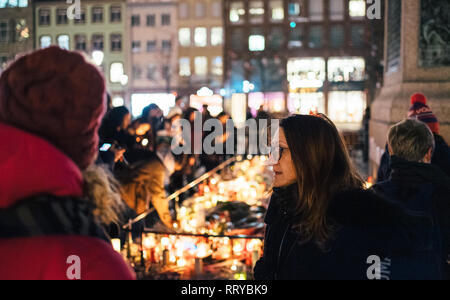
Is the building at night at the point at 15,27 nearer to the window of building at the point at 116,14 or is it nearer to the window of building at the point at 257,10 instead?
the window of building at the point at 116,14

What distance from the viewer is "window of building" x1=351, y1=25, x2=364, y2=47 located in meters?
53.2

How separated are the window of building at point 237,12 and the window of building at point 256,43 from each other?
220cm

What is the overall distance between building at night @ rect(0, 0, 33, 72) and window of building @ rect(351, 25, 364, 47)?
32.7m

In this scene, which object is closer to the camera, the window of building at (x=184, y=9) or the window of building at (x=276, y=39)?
the window of building at (x=276, y=39)

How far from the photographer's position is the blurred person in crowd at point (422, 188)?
9.48 ft

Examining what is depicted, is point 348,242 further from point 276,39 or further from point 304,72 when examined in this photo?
point 276,39

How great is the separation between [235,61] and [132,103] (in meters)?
12.7

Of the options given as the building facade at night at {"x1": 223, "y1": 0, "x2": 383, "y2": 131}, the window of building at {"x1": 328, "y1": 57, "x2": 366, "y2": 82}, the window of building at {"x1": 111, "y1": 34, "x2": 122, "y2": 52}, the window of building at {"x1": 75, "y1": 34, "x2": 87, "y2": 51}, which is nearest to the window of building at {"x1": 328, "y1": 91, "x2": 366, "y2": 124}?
the building facade at night at {"x1": 223, "y1": 0, "x2": 383, "y2": 131}

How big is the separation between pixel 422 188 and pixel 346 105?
49.9 meters

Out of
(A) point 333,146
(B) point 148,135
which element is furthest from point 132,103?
(A) point 333,146

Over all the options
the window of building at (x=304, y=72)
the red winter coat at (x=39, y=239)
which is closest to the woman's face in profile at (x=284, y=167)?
the red winter coat at (x=39, y=239)

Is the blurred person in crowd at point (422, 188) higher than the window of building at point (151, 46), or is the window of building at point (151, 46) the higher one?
the window of building at point (151, 46)

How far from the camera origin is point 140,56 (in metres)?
60.9

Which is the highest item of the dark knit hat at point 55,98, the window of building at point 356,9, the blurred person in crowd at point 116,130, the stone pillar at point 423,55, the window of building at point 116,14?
the window of building at point 116,14
